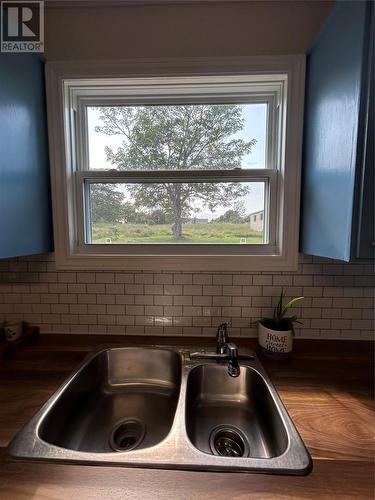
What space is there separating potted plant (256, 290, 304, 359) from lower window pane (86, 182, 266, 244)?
0.38 metres

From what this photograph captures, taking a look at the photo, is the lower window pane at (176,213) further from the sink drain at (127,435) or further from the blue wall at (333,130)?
the sink drain at (127,435)

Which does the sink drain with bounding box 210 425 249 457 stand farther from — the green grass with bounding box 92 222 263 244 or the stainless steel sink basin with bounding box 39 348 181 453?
the green grass with bounding box 92 222 263 244

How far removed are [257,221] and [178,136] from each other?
609mm

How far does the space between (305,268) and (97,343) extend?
3.59 feet

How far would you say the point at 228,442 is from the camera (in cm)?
84

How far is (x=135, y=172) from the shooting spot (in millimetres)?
1218

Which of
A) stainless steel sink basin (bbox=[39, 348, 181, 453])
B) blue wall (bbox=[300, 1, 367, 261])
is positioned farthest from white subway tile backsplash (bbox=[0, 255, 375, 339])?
blue wall (bbox=[300, 1, 367, 261])

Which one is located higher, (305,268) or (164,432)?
(305,268)

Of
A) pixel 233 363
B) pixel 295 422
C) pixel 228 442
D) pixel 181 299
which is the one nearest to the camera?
pixel 295 422

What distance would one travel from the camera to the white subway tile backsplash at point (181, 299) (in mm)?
1166

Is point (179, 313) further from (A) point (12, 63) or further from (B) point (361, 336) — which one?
(A) point (12, 63)

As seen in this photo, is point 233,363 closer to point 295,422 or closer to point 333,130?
point 295,422

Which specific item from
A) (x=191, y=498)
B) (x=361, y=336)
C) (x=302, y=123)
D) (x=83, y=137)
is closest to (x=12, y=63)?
(x=83, y=137)

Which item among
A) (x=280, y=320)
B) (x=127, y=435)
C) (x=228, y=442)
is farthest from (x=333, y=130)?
(x=127, y=435)
